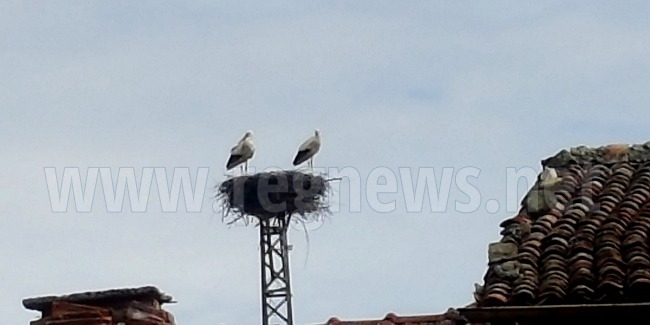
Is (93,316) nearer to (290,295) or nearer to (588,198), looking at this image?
(588,198)

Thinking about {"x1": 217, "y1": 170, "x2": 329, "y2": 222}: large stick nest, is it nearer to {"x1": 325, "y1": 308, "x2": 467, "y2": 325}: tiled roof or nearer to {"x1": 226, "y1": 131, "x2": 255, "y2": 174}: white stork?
{"x1": 226, "y1": 131, "x2": 255, "y2": 174}: white stork

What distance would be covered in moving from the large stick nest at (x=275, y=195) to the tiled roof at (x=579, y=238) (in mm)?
8430

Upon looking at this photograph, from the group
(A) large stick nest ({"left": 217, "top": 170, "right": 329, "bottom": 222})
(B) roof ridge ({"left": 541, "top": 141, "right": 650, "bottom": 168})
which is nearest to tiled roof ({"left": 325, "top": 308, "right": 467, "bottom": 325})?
(B) roof ridge ({"left": 541, "top": 141, "right": 650, "bottom": 168})

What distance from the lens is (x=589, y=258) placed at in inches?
288

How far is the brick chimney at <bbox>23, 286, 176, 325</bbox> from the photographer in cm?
909

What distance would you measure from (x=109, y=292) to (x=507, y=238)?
2458 millimetres

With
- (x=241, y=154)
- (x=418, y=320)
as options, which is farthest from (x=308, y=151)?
(x=418, y=320)

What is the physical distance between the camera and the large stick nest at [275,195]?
1719 centimetres

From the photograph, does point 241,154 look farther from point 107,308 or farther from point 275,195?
point 107,308

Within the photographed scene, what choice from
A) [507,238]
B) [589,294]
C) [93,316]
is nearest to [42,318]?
[93,316]

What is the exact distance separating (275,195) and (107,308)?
8.10m

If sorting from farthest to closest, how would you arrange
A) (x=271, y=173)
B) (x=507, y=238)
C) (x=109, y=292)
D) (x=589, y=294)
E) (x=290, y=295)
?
(x=271, y=173)
(x=290, y=295)
(x=109, y=292)
(x=507, y=238)
(x=589, y=294)

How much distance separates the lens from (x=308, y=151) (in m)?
18.7

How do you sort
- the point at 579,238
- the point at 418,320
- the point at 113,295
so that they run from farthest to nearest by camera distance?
1. the point at 418,320
2. the point at 113,295
3. the point at 579,238
